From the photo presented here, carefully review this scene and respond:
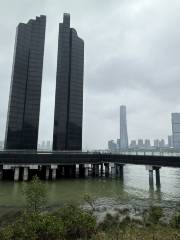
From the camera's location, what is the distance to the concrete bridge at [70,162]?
56.3m

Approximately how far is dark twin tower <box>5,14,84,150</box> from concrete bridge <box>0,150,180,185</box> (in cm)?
6640

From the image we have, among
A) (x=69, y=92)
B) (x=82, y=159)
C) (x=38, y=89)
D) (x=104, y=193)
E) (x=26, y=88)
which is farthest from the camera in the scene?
(x=69, y=92)

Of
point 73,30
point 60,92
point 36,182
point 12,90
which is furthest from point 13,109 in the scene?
point 36,182

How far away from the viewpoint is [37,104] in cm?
14188

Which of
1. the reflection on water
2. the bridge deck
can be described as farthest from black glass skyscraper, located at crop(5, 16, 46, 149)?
the reflection on water

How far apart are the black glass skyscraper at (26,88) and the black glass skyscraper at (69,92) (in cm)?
1226

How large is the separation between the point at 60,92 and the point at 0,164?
91.0m

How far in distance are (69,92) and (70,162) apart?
85.8 m

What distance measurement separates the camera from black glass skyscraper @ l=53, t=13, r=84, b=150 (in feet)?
468

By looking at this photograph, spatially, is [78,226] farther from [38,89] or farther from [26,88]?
[26,88]

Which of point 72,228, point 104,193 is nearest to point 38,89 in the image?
point 104,193

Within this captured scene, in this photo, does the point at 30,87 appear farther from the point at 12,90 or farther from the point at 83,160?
the point at 83,160

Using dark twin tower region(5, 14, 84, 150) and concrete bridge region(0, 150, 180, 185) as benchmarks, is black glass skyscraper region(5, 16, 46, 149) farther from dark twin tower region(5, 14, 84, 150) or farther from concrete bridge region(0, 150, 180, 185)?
concrete bridge region(0, 150, 180, 185)

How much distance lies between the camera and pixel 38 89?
14438cm
